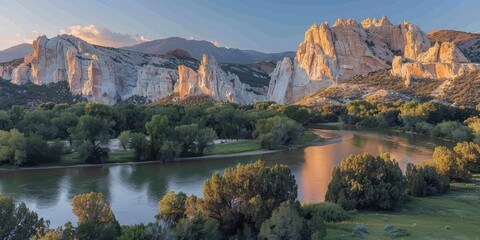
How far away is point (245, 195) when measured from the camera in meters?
21.1

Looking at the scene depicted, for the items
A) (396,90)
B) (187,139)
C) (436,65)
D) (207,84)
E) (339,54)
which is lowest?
(187,139)

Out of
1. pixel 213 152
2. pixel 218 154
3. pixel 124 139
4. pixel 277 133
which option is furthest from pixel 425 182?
pixel 124 139

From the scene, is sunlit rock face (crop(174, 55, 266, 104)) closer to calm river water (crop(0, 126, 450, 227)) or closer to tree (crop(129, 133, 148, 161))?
calm river water (crop(0, 126, 450, 227))

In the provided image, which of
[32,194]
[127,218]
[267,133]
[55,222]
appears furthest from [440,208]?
[267,133]

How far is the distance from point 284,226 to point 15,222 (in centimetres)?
1060

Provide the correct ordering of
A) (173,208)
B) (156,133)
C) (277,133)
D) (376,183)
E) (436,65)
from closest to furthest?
(173,208), (376,183), (156,133), (277,133), (436,65)

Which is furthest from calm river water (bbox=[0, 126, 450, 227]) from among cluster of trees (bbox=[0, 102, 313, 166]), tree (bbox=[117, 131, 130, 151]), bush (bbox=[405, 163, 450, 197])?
bush (bbox=[405, 163, 450, 197])

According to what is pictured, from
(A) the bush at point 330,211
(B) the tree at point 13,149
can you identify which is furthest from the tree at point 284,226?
(B) the tree at point 13,149

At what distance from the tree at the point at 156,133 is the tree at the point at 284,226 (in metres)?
31.0

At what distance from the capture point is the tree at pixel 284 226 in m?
17.8

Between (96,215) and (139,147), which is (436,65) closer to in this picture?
(139,147)

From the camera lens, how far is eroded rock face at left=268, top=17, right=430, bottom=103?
5418 inches

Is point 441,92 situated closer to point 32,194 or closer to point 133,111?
point 133,111

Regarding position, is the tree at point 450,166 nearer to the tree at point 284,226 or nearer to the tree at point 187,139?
the tree at point 284,226
